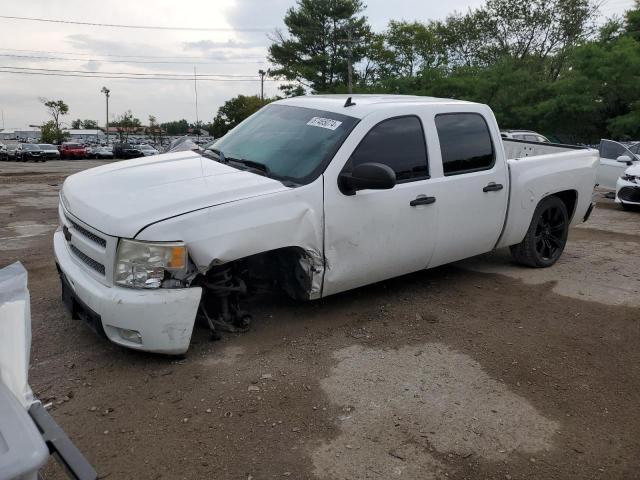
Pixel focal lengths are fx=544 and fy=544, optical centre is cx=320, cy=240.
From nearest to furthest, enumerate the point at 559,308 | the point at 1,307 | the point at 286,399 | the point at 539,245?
the point at 1,307 → the point at 286,399 → the point at 559,308 → the point at 539,245


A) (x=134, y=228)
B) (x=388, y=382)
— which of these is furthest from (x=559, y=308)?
(x=134, y=228)

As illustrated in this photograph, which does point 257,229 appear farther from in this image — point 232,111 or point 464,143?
point 232,111

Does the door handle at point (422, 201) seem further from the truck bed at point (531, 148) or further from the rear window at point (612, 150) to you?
the rear window at point (612, 150)

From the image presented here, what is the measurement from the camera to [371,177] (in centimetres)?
385

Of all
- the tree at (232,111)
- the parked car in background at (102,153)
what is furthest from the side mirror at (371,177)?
the tree at (232,111)

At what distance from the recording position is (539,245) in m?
5.91

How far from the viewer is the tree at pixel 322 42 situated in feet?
164

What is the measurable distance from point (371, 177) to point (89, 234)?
195 centimetres

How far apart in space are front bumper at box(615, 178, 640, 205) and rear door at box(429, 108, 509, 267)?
677 cm

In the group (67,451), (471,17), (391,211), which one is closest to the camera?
(67,451)

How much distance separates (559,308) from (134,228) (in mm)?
3601

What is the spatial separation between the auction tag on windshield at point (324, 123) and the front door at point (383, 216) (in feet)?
0.65

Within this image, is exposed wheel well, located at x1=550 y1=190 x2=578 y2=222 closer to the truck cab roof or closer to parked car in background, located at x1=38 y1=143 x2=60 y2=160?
the truck cab roof

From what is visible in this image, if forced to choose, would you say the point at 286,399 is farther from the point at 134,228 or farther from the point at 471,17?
the point at 471,17
